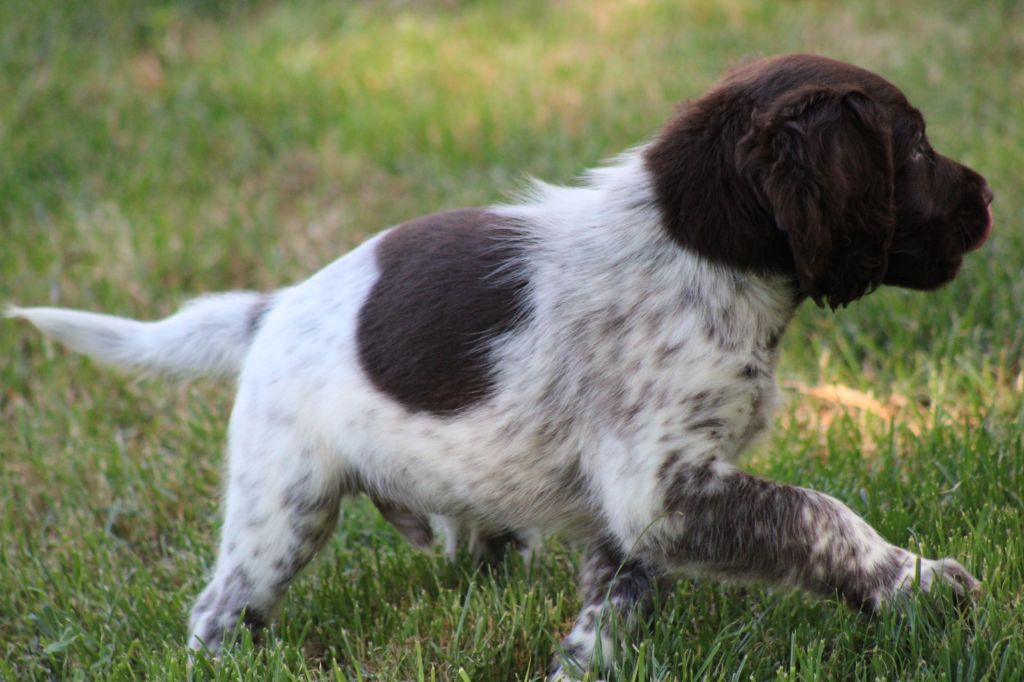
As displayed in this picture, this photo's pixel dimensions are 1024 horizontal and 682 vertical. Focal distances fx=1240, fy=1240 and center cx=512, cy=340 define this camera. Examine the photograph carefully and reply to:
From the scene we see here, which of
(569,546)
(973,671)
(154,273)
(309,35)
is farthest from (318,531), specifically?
(309,35)

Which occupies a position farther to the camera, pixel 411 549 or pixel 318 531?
pixel 411 549

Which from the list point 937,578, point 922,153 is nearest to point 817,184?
point 922,153

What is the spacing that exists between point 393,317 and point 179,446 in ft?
5.76

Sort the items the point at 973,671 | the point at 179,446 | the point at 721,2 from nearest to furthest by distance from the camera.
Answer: the point at 973,671 → the point at 179,446 → the point at 721,2

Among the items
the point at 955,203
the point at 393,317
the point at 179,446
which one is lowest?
the point at 179,446

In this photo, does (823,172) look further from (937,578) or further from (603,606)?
(603,606)

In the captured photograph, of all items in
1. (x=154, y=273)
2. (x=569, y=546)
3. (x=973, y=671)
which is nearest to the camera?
(x=973, y=671)

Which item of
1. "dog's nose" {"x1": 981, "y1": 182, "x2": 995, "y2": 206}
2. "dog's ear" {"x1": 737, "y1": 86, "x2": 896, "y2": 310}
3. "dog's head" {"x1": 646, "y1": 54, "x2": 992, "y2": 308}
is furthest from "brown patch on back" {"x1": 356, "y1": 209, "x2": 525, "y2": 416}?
"dog's nose" {"x1": 981, "y1": 182, "x2": 995, "y2": 206}

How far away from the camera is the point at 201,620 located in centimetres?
326

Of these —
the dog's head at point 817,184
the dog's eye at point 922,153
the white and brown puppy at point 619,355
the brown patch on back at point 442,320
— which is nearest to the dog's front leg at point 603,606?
the white and brown puppy at point 619,355

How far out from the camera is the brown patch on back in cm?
311

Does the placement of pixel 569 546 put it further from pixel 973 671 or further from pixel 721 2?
pixel 721 2

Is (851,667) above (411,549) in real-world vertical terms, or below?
above

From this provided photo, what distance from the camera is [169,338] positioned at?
3.56 metres
